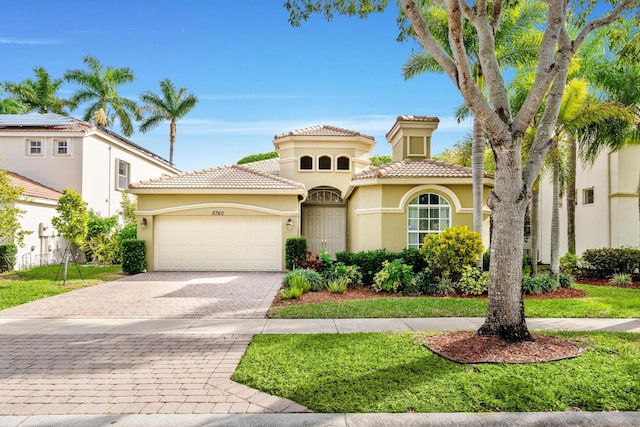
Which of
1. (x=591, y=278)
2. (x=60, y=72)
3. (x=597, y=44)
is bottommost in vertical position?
(x=591, y=278)

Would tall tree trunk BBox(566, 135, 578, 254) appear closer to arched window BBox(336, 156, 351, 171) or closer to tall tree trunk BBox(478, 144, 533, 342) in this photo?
arched window BBox(336, 156, 351, 171)

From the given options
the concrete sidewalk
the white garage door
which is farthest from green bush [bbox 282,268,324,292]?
the white garage door

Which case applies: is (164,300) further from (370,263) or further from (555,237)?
(555,237)

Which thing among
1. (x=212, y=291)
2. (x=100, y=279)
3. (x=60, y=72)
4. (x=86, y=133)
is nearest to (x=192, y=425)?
(x=212, y=291)

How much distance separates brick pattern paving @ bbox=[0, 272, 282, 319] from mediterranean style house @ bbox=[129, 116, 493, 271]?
221cm

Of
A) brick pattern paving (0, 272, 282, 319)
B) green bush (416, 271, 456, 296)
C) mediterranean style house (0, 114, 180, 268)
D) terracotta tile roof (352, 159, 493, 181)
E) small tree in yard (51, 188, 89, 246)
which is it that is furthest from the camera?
mediterranean style house (0, 114, 180, 268)

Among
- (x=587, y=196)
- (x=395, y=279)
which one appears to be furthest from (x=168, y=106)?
(x=587, y=196)

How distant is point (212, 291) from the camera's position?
12.2 m

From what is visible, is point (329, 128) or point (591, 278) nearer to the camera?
point (591, 278)

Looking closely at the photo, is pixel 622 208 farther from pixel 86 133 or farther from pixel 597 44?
pixel 86 133

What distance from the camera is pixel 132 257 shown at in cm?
1656

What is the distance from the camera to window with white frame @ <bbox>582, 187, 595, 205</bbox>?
774 inches

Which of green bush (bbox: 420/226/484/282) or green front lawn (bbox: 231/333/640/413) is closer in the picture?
green front lawn (bbox: 231/333/640/413)

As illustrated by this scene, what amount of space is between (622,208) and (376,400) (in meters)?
18.1
